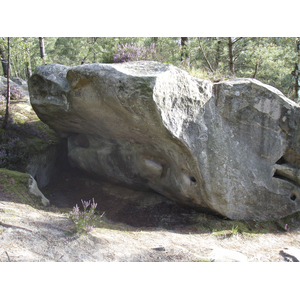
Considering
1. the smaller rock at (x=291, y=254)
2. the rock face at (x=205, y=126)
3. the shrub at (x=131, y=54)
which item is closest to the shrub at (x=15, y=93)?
the rock face at (x=205, y=126)

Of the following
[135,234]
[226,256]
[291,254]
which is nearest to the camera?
[226,256]

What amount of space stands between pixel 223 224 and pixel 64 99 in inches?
218

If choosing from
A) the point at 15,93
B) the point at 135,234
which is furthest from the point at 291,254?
the point at 15,93

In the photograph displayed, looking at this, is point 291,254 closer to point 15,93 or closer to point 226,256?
point 226,256

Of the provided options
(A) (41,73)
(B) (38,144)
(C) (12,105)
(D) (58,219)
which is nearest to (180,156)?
(D) (58,219)

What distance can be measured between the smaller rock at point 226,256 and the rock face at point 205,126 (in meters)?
1.72

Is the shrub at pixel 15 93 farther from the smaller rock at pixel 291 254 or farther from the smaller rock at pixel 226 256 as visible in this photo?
the smaller rock at pixel 291 254

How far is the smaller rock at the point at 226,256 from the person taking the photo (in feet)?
15.6

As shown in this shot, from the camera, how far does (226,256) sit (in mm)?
4906

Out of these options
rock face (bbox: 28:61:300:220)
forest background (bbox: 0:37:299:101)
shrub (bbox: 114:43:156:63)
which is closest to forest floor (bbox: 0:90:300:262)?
rock face (bbox: 28:61:300:220)

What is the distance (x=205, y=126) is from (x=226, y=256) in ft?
10.4

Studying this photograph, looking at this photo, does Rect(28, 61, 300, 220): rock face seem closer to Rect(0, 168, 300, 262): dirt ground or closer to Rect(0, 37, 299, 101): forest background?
Rect(0, 168, 300, 262): dirt ground

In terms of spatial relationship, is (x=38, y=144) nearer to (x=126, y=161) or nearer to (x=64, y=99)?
(x=64, y=99)
